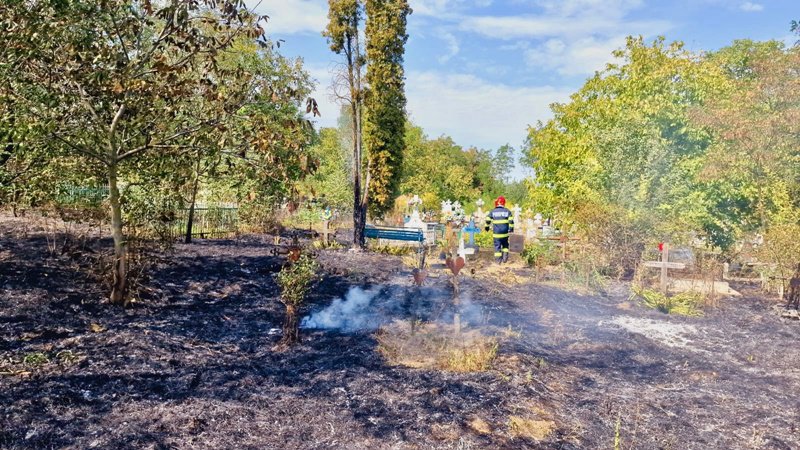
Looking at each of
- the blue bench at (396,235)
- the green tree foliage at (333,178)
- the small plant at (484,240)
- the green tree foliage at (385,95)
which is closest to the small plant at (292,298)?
the blue bench at (396,235)

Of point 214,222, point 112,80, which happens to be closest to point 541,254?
point 214,222

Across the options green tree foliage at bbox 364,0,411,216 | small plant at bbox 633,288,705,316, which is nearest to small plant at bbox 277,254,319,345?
small plant at bbox 633,288,705,316

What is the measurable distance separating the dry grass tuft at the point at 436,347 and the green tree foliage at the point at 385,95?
39.0ft

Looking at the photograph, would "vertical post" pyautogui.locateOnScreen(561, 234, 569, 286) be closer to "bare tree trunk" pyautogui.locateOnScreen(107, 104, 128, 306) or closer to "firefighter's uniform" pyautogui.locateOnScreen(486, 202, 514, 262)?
"firefighter's uniform" pyautogui.locateOnScreen(486, 202, 514, 262)

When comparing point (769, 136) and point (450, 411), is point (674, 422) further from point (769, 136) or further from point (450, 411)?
point (769, 136)

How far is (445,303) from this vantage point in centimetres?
1058

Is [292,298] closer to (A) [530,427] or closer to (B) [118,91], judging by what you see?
(B) [118,91]

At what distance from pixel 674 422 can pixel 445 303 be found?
5.47m

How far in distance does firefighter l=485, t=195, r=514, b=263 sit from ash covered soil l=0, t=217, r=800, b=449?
6704mm

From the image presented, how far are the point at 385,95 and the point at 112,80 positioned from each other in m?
14.0

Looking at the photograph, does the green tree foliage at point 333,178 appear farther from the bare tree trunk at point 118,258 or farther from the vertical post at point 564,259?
the bare tree trunk at point 118,258

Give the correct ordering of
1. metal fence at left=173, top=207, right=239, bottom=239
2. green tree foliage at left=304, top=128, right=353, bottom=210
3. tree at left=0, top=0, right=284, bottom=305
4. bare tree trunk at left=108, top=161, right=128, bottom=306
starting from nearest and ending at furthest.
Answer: tree at left=0, top=0, right=284, bottom=305 < bare tree trunk at left=108, top=161, right=128, bottom=306 < metal fence at left=173, top=207, right=239, bottom=239 < green tree foliage at left=304, top=128, right=353, bottom=210

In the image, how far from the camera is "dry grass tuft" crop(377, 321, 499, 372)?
6648mm

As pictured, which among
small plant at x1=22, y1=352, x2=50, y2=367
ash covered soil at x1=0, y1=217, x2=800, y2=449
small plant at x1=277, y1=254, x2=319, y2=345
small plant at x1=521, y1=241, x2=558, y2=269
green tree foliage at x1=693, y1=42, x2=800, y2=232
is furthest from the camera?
small plant at x1=521, y1=241, x2=558, y2=269
